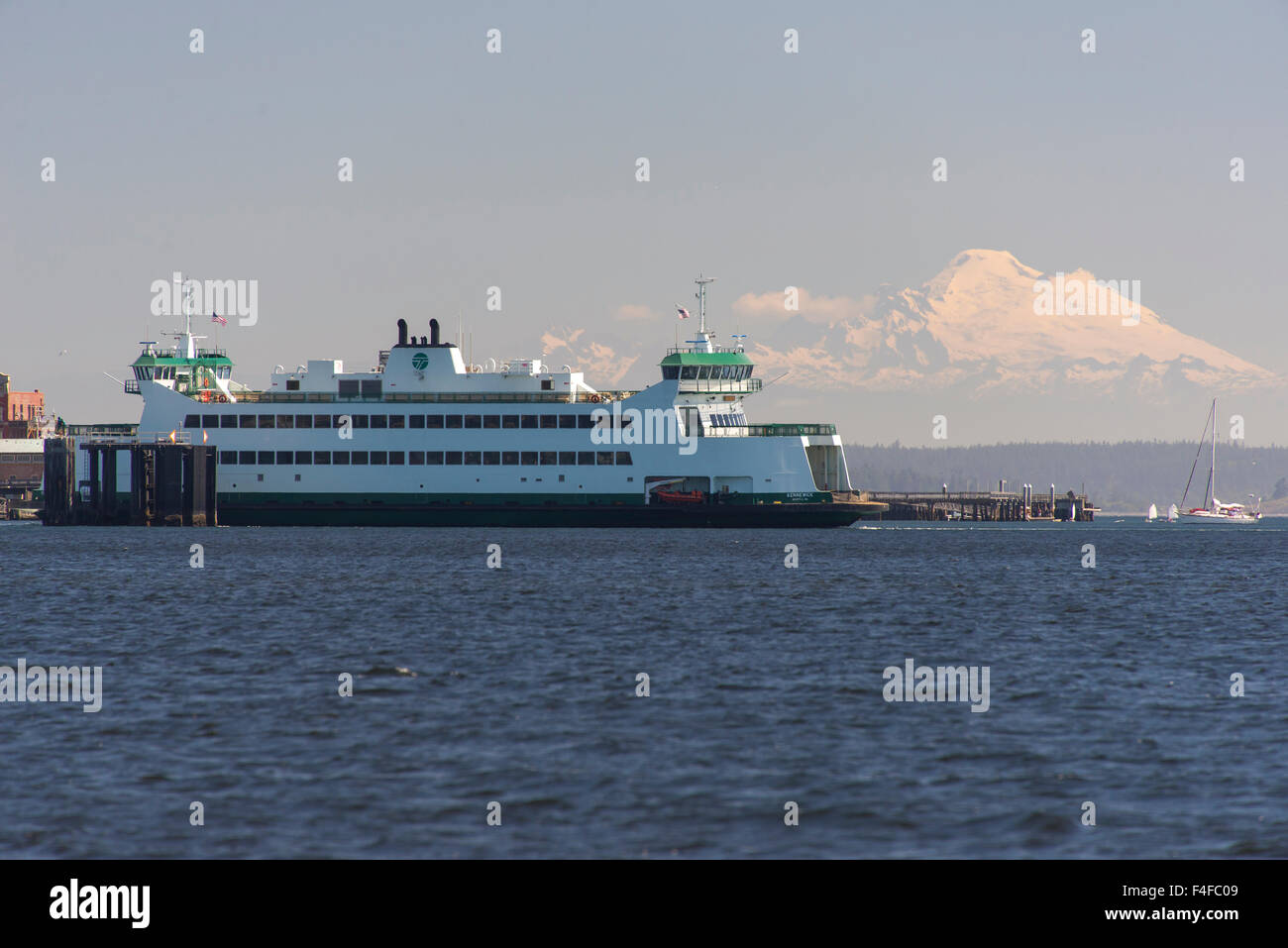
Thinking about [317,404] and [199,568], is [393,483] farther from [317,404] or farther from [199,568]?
[199,568]

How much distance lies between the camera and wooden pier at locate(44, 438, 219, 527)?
9238 cm

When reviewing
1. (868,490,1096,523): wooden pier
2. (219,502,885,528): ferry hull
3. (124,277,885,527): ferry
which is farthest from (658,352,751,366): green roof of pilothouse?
(868,490,1096,523): wooden pier

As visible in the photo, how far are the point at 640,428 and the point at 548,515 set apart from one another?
8269mm

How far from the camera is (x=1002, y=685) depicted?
26625mm

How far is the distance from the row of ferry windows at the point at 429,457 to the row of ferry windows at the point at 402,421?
68.6 inches

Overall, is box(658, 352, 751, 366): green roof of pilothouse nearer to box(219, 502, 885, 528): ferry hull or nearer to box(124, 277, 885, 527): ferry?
box(124, 277, 885, 527): ferry

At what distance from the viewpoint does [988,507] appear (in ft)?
520

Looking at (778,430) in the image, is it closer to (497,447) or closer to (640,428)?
(640,428)

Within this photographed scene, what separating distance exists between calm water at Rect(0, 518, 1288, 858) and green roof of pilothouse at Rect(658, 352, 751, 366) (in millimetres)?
44484

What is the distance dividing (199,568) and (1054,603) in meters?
33.4

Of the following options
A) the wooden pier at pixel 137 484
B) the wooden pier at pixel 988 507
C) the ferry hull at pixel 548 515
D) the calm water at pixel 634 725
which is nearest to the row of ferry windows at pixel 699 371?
the ferry hull at pixel 548 515

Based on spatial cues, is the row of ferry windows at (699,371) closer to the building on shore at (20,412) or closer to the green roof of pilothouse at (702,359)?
the green roof of pilothouse at (702,359)
